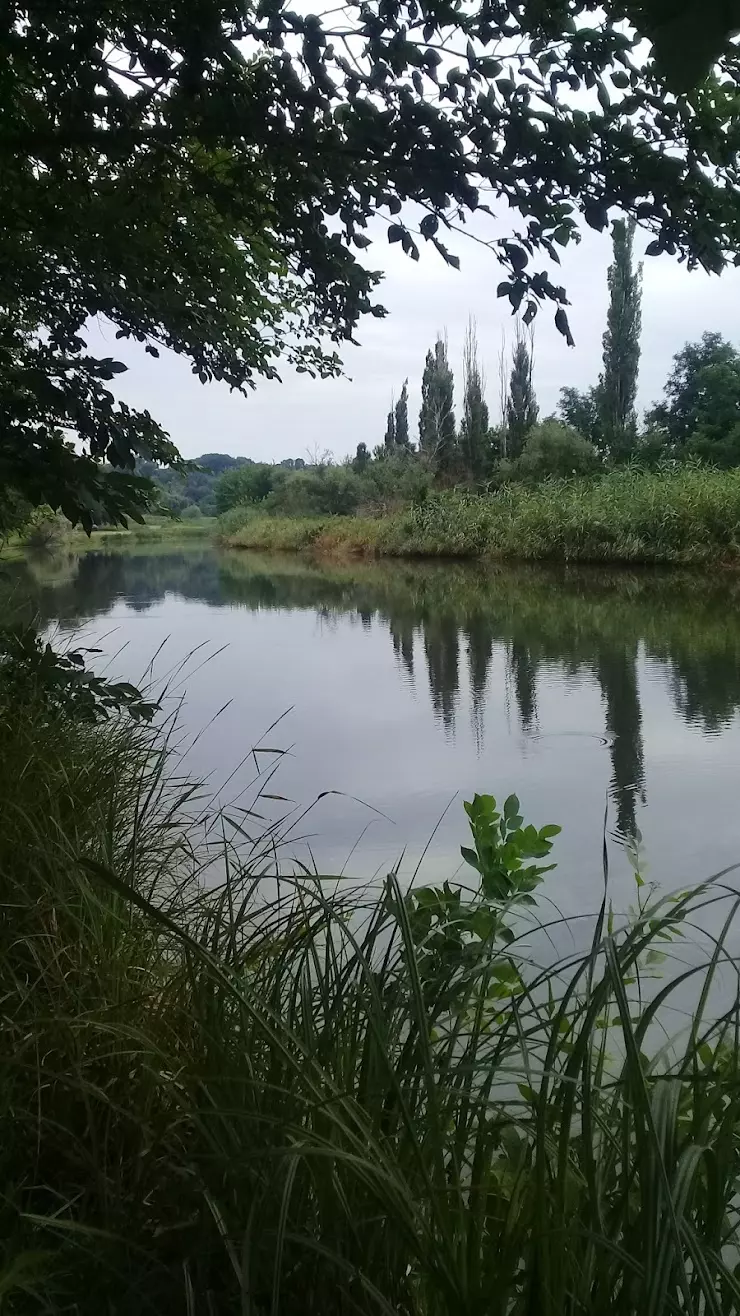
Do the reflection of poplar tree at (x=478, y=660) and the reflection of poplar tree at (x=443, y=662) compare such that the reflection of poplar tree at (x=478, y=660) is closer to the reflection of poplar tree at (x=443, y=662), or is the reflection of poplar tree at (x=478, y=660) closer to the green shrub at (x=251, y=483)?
the reflection of poplar tree at (x=443, y=662)

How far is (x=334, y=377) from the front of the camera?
3174 millimetres

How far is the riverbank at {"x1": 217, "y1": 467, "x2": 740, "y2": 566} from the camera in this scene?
9.87 m

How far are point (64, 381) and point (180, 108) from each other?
0.55 meters

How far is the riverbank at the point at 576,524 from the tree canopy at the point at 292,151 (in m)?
8.40

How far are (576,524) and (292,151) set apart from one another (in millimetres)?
9402

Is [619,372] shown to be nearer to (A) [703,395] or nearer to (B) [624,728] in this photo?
(A) [703,395]

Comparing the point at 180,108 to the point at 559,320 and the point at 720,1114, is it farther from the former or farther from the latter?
the point at 720,1114

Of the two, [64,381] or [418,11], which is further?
[64,381]

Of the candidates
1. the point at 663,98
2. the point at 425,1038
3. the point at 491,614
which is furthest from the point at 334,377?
the point at 491,614

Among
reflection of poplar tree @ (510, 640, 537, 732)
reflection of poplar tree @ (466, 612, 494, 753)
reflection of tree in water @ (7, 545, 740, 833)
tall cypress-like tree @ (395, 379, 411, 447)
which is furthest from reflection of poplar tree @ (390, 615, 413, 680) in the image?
tall cypress-like tree @ (395, 379, 411, 447)

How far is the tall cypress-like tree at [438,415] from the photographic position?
10.9 m

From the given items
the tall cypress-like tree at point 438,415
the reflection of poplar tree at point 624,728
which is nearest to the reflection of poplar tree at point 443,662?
the reflection of poplar tree at point 624,728

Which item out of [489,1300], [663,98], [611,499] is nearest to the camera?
[489,1300]

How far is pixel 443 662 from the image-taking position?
543 cm
